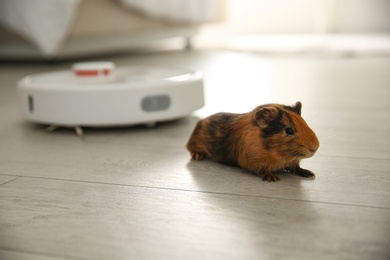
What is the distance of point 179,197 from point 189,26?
3.24 metres

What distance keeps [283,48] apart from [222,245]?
10.6ft

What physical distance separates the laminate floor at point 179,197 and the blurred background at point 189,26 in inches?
47.1

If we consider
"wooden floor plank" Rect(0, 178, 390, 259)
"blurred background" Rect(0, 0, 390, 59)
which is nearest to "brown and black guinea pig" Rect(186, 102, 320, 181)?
"wooden floor plank" Rect(0, 178, 390, 259)

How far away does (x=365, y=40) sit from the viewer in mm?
4125

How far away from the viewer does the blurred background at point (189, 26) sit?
2.74m

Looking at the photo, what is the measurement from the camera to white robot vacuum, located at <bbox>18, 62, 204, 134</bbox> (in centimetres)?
139

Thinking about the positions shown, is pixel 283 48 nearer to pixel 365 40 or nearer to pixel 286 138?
pixel 365 40

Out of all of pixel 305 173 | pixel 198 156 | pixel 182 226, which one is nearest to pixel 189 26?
pixel 198 156

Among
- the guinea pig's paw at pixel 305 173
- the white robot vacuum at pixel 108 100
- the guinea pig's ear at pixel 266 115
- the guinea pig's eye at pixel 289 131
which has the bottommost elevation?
the guinea pig's paw at pixel 305 173

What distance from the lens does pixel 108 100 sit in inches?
54.6

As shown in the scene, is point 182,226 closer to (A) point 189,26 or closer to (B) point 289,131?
(B) point 289,131

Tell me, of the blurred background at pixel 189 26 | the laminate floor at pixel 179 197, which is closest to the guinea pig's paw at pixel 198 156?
Result: the laminate floor at pixel 179 197

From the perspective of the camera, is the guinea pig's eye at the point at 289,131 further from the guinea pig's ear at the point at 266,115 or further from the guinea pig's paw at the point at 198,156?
the guinea pig's paw at the point at 198,156

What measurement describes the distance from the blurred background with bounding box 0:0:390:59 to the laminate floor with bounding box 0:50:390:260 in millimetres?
1197
